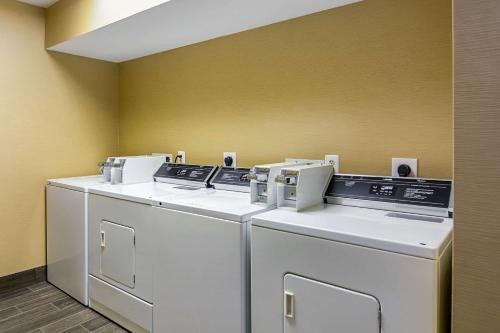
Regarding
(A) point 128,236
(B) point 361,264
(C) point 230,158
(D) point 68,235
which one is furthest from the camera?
(D) point 68,235

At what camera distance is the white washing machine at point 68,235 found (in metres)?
2.59

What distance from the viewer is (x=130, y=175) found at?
106 inches

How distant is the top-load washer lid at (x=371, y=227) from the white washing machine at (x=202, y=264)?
21 centimetres

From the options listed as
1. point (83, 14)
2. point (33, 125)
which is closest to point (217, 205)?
point (83, 14)

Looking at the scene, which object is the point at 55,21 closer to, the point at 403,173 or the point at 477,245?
the point at 403,173

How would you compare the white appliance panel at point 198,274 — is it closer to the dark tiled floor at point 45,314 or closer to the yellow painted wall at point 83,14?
the dark tiled floor at point 45,314

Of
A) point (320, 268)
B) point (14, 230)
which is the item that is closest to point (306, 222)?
point (320, 268)

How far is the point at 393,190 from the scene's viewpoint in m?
1.68

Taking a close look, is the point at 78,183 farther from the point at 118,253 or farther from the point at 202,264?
the point at 202,264

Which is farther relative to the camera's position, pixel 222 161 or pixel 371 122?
pixel 222 161

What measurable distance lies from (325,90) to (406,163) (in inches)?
25.8

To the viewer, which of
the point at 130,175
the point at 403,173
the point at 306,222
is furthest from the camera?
the point at 130,175

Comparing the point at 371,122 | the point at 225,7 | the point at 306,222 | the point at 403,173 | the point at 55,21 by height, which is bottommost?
the point at 306,222

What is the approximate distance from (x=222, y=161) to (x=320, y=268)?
155cm
